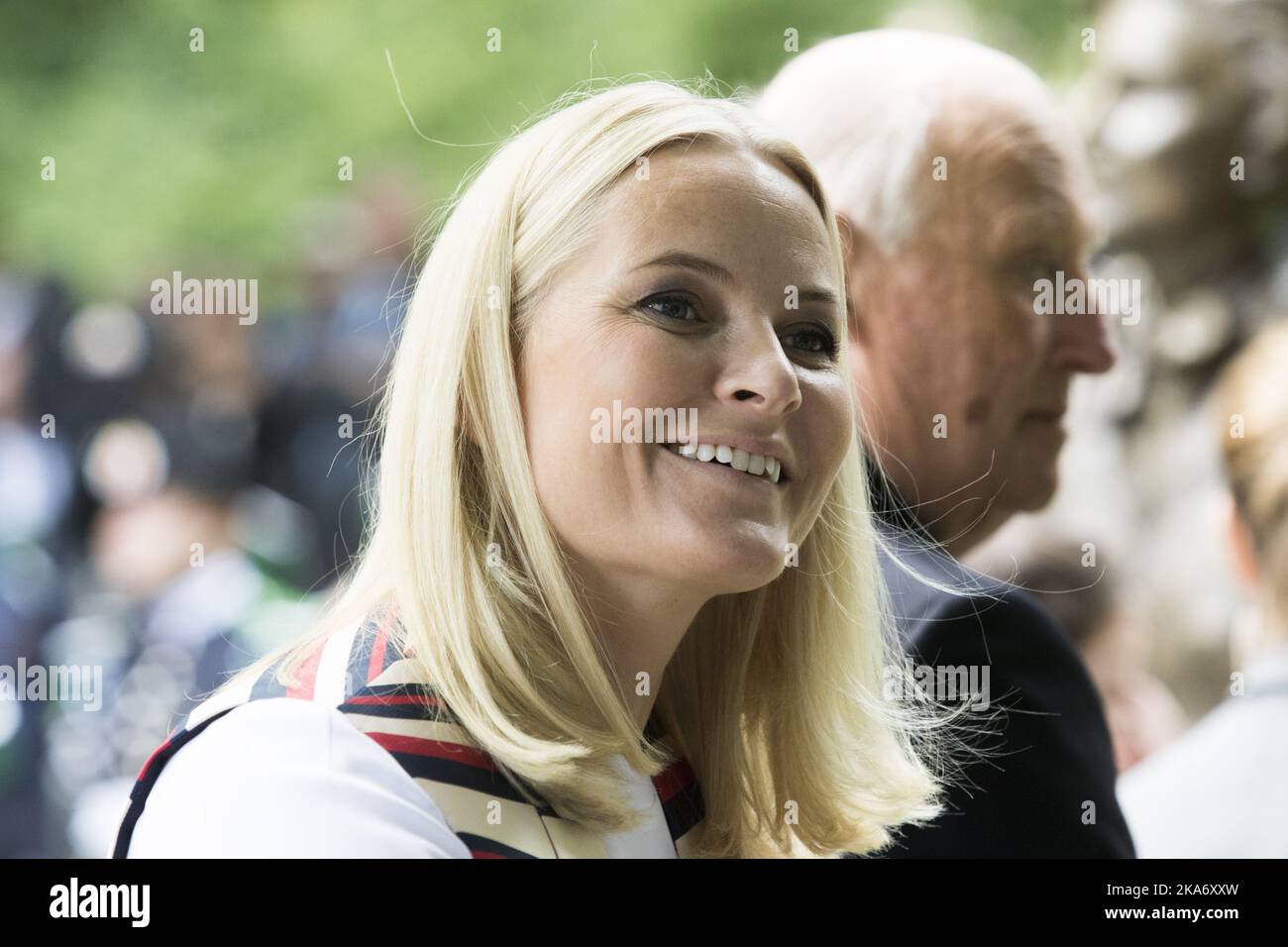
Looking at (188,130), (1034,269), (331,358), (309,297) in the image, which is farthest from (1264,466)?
(188,130)

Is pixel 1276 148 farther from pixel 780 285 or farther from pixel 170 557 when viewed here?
pixel 170 557

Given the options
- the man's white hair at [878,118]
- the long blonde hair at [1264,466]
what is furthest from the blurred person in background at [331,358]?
the long blonde hair at [1264,466]

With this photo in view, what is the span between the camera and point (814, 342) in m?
0.89

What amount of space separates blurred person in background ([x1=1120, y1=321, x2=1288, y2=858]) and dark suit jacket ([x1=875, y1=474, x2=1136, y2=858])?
0.32 meters

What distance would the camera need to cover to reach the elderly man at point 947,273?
118cm

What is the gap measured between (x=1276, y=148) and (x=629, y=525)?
180 centimetres

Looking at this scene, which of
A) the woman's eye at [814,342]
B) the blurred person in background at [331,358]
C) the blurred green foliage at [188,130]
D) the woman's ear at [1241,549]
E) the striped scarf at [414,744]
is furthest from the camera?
the blurred green foliage at [188,130]

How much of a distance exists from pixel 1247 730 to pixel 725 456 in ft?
3.31

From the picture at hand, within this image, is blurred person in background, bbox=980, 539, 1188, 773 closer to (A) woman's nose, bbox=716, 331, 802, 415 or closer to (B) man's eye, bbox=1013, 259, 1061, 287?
(B) man's eye, bbox=1013, 259, 1061, 287

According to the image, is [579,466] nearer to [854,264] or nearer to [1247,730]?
[854,264]

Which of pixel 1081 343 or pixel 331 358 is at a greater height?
pixel 331 358

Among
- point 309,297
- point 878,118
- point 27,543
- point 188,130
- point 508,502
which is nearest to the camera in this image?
point 508,502

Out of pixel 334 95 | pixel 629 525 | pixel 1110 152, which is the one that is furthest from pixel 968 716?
pixel 334 95

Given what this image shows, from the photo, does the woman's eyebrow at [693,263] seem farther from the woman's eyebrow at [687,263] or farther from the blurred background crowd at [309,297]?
the blurred background crowd at [309,297]
